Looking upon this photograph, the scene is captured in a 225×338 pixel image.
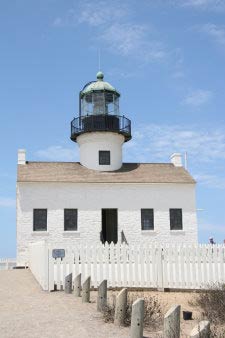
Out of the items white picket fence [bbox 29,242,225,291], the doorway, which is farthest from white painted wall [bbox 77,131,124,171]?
white picket fence [bbox 29,242,225,291]

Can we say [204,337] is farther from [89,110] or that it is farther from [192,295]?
[89,110]

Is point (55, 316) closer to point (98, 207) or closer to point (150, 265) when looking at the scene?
point (150, 265)

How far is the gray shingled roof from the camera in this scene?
25.2m

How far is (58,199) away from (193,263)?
40.5 ft

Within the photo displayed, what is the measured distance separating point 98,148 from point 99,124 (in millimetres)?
1454

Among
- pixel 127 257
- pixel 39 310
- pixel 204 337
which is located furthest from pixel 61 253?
pixel 204 337

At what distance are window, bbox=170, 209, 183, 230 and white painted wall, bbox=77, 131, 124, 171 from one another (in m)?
4.42

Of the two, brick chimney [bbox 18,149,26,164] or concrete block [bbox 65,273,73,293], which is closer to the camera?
concrete block [bbox 65,273,73,293]

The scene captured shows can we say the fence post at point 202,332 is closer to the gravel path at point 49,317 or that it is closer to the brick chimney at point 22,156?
the gravel path at point 49,317

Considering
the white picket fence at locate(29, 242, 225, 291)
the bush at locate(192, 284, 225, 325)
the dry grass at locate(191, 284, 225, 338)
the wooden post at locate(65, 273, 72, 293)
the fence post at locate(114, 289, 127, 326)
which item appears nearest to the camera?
the fence post at locate(114, 289, 127, 326)

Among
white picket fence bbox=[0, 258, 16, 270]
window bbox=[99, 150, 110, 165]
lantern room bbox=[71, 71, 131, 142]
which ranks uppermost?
lantern room bbox=[71, 71, 131, 142]

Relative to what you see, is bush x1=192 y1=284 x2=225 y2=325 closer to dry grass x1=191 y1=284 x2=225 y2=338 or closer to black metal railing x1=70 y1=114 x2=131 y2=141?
dry grass x1=191 y1=284 x2=225 y2=338

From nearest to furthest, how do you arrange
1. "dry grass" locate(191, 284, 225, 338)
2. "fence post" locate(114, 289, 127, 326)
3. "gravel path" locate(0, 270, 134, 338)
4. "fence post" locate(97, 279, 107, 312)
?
"gravel path" locate(0, 270, 134, 338)
"fence post" locate(114, 289, 127, 326)
"dry grass" locate(191, 284, 225, 338)
"fence post" locate(97, 279, 107, 312)

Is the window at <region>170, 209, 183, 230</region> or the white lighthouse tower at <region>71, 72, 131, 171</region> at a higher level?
the white lighthouse tower at <region>71, 72, 131, 171</region>
